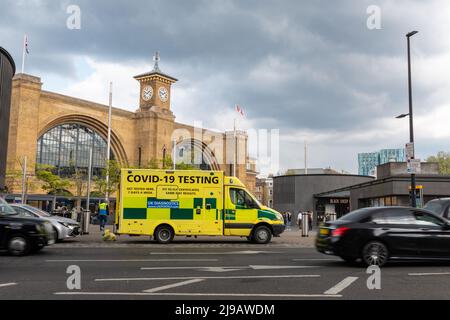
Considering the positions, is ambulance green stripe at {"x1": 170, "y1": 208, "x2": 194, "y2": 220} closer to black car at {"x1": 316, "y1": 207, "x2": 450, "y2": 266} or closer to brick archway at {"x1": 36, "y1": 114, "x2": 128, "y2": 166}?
black car at {"x1": 316, "y1": 207, "x2": 450, "y2": 266}

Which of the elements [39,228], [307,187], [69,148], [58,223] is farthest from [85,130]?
[39,228]

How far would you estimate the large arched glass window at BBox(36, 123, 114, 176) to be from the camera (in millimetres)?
60500

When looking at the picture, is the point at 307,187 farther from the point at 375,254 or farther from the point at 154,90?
→ the point at 375,254

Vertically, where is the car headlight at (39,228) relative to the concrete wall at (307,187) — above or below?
below

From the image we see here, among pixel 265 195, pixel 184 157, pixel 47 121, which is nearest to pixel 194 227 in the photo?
pixel 47 121

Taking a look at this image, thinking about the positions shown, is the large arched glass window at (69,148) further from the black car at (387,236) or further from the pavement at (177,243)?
the black car at (387,236)

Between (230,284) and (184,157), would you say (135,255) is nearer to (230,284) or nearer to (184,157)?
(230,284)

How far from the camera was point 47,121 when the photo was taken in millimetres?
58750

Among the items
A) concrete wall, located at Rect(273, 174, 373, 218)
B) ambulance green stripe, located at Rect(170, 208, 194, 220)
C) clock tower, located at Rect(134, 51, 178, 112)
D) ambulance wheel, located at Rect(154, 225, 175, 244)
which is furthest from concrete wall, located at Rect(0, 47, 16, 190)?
clock tower, located at Rect(134, 51, 178, 112)

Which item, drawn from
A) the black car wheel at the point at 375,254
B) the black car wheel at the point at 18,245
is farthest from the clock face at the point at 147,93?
the black car wheel at the point at 375,254

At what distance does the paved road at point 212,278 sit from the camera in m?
7.65

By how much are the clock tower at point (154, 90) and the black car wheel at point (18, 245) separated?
2355 inches

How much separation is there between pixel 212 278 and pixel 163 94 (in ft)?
224
